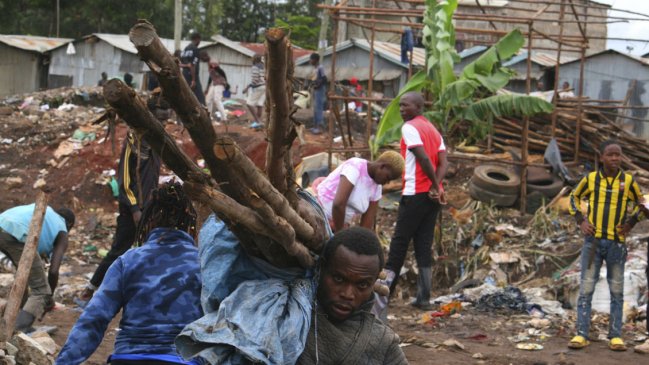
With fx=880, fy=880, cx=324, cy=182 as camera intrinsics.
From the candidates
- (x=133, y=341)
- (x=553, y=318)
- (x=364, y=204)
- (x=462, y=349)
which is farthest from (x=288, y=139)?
(x=553, y=318)

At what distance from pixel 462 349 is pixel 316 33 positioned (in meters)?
32.0

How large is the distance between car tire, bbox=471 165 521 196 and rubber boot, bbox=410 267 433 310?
447cm

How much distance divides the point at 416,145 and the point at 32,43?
2986 centimetres

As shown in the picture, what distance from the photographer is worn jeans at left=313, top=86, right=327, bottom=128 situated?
57.9ft

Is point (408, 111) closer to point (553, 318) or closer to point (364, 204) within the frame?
point (364, 204)

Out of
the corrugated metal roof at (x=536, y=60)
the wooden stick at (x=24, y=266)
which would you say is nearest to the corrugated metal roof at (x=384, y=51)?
the corrugated metal roof at (x=536, y=60)

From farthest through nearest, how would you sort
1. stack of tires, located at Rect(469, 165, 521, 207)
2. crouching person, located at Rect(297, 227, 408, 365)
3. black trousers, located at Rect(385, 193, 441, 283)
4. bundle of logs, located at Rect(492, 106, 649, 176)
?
1. bundle of logs, located at Rect(492, 106, 649, 176)
2. stack of tires, located at Rect(469, 165, 521, 207)
3. black trousers, located at Rect(385, 193, 441, 283)
4. crouching person, located at Rect(297, 227, 408, 365)

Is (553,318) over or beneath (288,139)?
beneath

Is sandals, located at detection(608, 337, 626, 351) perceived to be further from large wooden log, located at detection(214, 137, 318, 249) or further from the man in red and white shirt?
large wooden log, located at detection(214, 137, 318, 249)

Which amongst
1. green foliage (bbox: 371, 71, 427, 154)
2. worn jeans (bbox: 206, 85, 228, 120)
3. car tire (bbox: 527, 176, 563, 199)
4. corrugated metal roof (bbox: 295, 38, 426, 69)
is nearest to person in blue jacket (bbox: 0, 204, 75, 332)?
green foliage (bbox: 371, 71, 427, 154)

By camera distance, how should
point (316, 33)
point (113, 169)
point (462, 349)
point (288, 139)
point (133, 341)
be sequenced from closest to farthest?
point (288, 139)
point (133, 341)
point (462, 349)
point (113, 169)
point (316, 33)

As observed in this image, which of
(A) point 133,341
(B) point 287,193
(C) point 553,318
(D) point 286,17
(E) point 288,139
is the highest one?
(D) point 286,17

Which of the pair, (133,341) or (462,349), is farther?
(462,349)

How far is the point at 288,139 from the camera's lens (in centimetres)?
246
